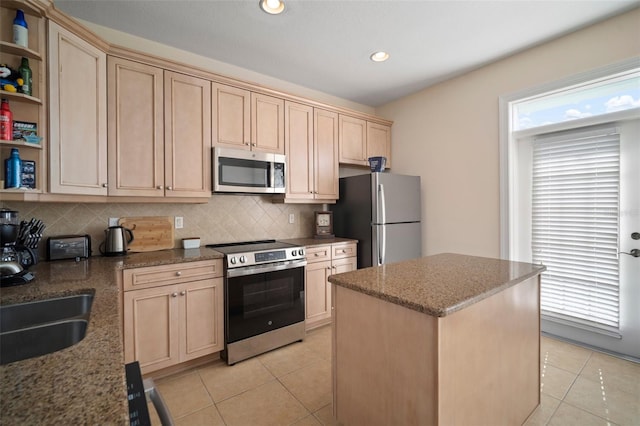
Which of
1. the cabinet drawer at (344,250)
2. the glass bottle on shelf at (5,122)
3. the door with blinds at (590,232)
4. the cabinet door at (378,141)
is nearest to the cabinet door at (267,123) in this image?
the cabinet drawer at (344,250)

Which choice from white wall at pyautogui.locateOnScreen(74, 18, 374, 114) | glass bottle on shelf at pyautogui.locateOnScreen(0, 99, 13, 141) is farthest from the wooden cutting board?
white wall at pyautogui.locateOnScreen(74, 18, 374, 114)

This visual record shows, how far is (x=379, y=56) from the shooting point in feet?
9.43

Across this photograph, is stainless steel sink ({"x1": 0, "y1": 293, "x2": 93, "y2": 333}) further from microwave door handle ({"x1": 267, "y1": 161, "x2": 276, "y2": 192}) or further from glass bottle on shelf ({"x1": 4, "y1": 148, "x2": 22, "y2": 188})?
microwave door handle ({"x1": 267, "y1": 161, "x2": 276, "y2": 192})

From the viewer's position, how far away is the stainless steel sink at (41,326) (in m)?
1.17

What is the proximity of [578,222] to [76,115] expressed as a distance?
4074 mm

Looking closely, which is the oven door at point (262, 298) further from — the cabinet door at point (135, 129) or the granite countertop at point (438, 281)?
the granite countertop at point (438, 281)

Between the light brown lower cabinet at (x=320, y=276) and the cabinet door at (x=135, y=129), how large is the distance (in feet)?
5.03

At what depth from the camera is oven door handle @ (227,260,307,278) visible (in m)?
2.42

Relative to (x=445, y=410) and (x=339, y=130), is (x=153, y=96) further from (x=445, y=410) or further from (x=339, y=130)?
(x=445, y=410)

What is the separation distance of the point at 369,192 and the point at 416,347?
2.14 metres

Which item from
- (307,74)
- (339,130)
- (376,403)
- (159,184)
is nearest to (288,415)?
(376,403)

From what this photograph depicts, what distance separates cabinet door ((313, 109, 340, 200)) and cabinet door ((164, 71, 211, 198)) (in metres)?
1.21

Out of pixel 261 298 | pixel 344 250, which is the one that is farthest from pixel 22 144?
pixel 344 250

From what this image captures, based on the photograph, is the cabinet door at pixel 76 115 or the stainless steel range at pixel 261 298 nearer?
the cabinet door at pixel 76 115
